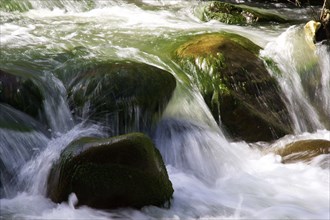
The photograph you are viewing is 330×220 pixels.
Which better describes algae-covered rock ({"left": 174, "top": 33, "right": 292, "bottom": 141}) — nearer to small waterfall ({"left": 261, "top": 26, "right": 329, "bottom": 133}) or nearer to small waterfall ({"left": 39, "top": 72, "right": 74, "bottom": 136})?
small waterfall ({"left": 261, "top": 26, "right": 329, "bottom": 133})

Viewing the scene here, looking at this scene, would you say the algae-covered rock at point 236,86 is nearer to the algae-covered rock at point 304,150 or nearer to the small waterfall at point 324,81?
the algae-covered rock at point 304,150

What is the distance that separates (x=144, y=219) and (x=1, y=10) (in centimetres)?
572

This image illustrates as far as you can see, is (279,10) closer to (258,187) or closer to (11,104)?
(258,187)

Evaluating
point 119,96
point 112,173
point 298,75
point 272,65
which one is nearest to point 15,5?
point 119,96

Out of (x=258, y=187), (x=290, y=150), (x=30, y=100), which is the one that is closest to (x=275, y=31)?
(x=290, y=150)

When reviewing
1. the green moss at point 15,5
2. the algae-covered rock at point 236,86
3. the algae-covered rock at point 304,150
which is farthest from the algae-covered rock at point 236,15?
the algae-covered rock at point 304,150

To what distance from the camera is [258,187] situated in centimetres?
545

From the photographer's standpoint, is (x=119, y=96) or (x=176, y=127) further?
(x=176, y=127)

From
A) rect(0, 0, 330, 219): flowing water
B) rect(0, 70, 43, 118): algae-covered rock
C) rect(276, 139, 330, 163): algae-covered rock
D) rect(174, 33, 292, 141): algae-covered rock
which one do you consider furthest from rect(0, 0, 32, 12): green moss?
rect(276, 139, 330, 163): algae-covered rock

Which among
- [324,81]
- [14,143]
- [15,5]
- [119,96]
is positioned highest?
[15,5]

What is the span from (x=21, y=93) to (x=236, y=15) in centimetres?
522

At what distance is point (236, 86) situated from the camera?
6781mm

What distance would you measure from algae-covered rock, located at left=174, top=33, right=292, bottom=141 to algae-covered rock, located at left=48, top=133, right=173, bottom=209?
2.21 m

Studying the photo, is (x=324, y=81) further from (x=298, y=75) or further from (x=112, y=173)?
(x=112, y=173)
